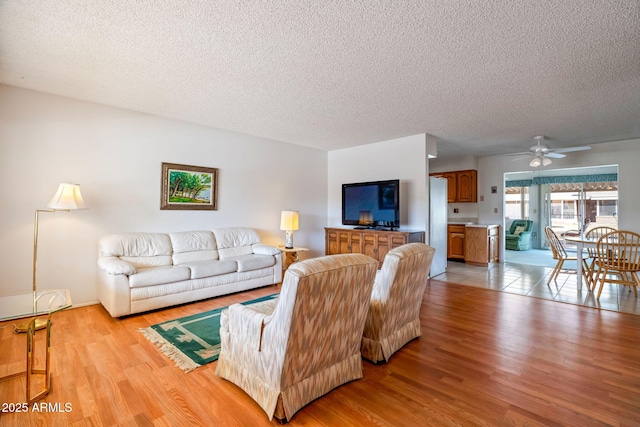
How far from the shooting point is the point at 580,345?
8.63 ft

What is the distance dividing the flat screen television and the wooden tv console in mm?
273

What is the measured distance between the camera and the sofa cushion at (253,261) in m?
4.15

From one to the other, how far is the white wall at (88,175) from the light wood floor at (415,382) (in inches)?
31.9

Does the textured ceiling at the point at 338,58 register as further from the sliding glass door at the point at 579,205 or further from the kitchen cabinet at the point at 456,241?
the sliding glass door at the point at 579,205

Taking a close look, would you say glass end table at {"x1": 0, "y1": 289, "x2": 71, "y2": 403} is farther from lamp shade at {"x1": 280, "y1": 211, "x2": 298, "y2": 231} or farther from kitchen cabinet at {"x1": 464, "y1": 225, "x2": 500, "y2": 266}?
kitchen cabinet at {"x1": 464, "y1": 225, "x2": 500, "y2": 266}

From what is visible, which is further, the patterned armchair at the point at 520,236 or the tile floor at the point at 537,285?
the patterned armchair at the point at 520,236

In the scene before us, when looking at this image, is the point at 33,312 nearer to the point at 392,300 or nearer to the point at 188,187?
the point at 392,300

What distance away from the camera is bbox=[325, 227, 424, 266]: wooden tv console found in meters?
4.80

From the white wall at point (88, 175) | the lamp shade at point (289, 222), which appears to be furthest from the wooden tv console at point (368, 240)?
the white wall at point (88, 175)

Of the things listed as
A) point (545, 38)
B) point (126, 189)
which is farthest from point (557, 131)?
point (126, 189)

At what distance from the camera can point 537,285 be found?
15.4 ft

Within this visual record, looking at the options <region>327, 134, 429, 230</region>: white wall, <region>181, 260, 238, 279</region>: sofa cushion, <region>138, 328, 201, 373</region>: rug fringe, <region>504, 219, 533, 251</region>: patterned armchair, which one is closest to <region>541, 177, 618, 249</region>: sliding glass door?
<region>504, 219, 533, 251</region>: patterned armchair

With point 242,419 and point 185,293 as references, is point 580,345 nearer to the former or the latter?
point 242,419

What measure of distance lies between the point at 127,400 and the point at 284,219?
3512mm
